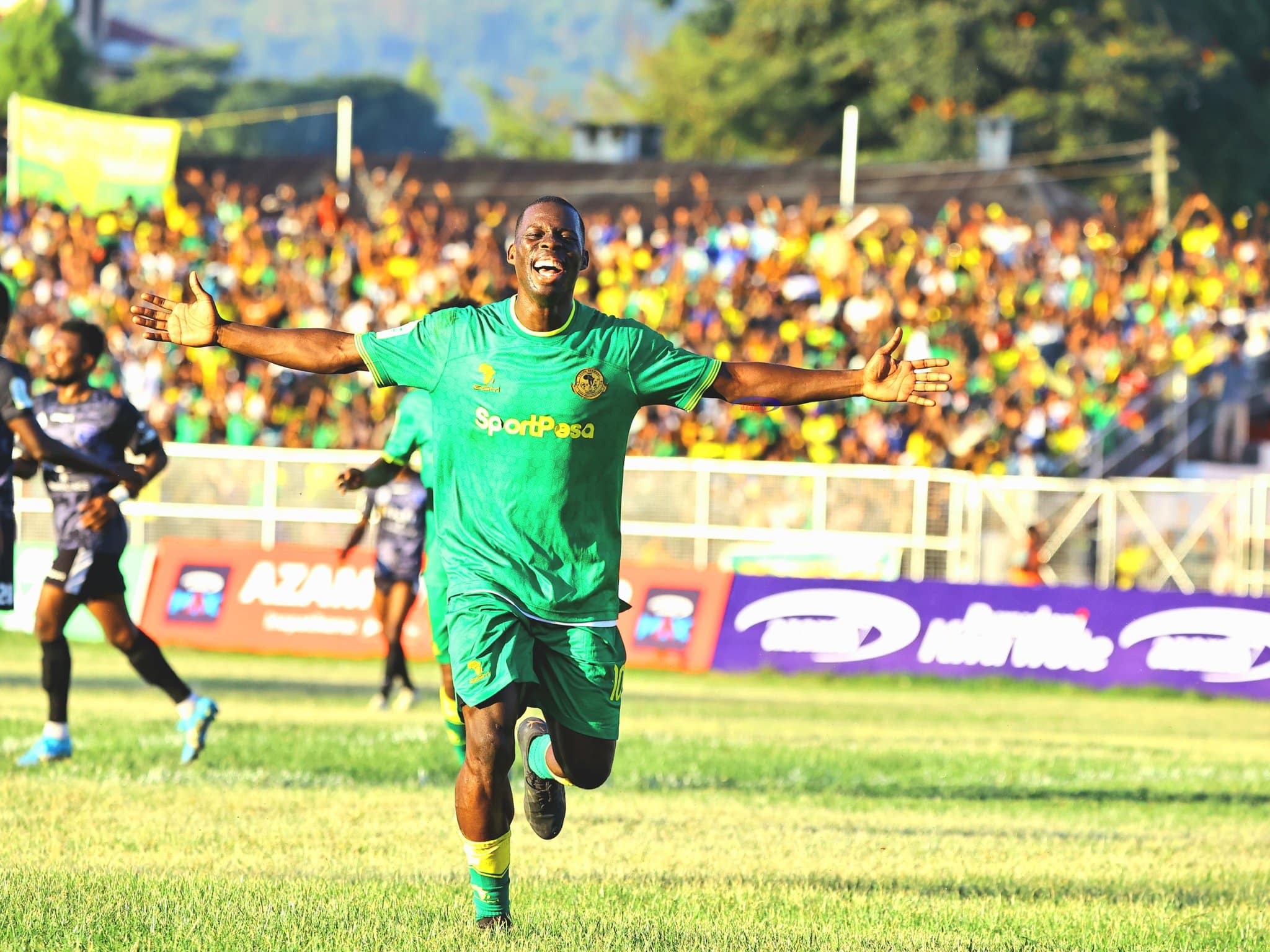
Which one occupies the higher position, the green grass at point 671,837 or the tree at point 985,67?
the tree at point 985,67

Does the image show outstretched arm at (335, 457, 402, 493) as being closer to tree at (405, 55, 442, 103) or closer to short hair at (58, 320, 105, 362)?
short hair at (58, 320, 105, 362)

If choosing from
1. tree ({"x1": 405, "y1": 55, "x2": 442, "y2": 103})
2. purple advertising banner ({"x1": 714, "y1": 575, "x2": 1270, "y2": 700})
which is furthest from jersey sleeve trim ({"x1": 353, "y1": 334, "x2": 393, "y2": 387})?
tree ({"x1": 405, "y1": 55, "x2": 442, "y2": 103})

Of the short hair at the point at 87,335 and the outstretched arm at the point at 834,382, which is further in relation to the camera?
the short hair at the point at 87,335

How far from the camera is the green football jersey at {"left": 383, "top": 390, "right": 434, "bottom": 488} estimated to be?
32.5 ft

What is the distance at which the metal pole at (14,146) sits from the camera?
28.0 meters

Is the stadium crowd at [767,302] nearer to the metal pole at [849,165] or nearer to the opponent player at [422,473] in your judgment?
the metal pole at [849,165]

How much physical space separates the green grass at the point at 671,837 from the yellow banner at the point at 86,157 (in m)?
14.2

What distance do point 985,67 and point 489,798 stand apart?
4342 cm

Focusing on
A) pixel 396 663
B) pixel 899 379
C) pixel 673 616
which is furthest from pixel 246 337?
pixel 673 616

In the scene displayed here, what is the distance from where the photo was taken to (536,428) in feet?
20.2

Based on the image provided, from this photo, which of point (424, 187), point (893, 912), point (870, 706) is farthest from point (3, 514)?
point (424, 187)

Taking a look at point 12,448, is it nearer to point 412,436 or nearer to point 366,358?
point 412,436

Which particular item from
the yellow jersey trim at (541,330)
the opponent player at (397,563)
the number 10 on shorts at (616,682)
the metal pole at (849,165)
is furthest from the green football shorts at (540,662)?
the metal pole at (849,165)

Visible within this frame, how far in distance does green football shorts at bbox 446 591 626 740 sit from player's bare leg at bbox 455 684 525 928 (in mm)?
66
